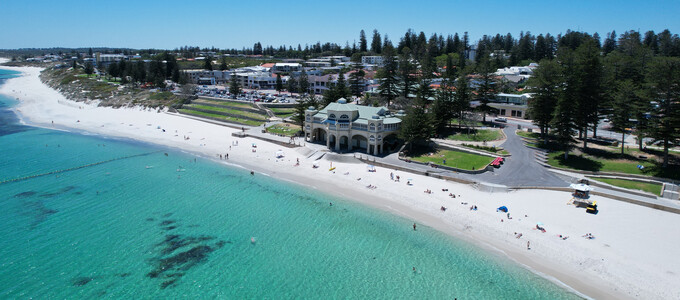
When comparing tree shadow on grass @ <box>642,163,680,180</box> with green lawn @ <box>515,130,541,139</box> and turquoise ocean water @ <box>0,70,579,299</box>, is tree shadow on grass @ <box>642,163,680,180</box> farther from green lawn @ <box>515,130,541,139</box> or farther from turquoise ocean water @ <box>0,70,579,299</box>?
turquoise ocean water @ <box>0,70,579,299</box>

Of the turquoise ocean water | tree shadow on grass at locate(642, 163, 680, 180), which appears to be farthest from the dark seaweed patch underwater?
tree shadow on grass at locate(642, 163, 680, 180)

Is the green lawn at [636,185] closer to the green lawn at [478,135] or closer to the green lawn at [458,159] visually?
the green lawn at [458,159]

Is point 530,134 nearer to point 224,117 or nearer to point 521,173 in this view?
point 521,173

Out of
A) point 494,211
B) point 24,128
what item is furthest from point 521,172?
point 24,128

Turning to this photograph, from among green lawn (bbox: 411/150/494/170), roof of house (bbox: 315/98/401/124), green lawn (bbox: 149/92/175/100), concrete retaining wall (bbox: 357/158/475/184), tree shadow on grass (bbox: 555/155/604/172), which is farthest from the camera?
green lawn (bbox: 149/92/175/100)

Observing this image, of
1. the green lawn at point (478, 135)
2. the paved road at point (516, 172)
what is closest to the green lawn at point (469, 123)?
the green lawn at point (478, 135)

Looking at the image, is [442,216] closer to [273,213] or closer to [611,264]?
[611,264]

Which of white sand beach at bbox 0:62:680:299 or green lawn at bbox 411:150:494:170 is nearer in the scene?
white sand beach at bbox 0:62:680:299

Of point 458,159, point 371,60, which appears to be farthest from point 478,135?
point 371,60
